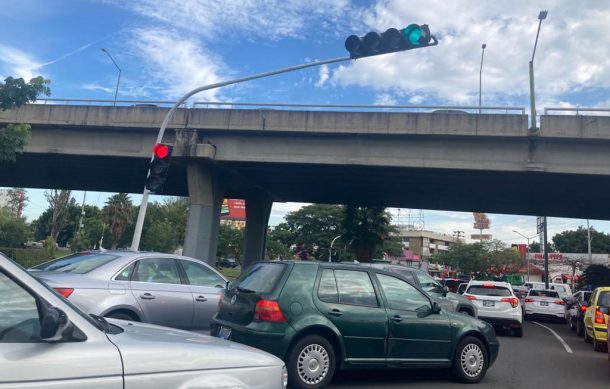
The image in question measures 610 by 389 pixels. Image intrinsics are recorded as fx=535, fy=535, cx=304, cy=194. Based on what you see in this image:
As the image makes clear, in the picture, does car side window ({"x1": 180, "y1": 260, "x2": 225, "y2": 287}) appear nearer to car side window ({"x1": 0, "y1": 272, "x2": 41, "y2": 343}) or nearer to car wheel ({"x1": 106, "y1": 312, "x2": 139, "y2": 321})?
car wheel ({"x1": 106, "y1": 312, "x2": 139, "y2": 321})

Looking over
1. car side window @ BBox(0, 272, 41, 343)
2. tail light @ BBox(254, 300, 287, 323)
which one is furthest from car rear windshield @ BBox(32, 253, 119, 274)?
car side window @ BBox(0, 272, 41, 343)

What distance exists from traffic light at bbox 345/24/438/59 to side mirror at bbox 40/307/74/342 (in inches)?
316

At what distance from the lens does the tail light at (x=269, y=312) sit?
250 inches

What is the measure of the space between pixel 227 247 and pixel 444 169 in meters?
49.2

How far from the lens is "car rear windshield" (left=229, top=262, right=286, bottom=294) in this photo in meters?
6.67

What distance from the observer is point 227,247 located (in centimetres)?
6756

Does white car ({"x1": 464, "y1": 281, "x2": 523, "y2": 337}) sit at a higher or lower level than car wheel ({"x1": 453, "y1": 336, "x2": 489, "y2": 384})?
higher

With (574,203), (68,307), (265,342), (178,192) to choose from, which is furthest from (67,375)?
(178,192)

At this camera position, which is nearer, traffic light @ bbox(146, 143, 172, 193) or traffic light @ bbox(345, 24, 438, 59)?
traffic light @ bbox(345, 24, 438, 59)

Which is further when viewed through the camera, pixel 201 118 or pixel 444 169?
pixel 201 118

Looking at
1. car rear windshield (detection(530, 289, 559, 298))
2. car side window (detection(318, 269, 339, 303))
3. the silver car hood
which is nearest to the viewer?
the silver car hood

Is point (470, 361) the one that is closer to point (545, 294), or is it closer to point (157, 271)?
point (157, 271)

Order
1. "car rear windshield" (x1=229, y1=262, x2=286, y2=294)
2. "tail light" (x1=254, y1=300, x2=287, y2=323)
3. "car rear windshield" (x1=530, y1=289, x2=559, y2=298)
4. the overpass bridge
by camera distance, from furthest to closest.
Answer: "car rear windshield" (x1=530, y1=289, x2=559, y2=298) → the overpass bridge → "car rear windshield" (x1=229, y1=262, x2=286, y2=294) → "tail light" (x1=254, y1=300, x2=287, y2=323)

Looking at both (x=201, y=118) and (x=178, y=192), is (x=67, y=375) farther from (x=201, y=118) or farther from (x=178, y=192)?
(x=178, y=192)
